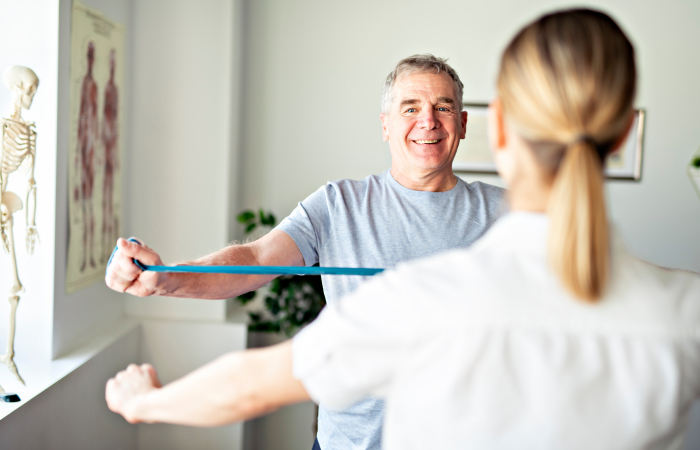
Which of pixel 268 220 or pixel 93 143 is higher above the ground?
pixel 93 143

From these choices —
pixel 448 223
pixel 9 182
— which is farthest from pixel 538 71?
pixel 9 182

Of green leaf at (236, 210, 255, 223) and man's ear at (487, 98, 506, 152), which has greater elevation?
man's ear at (487, 98, 506, 152)

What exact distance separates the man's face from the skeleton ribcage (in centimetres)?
131

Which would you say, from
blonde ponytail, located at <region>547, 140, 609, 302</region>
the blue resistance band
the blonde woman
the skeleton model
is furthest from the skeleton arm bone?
blonde ponytail, located at <region>547, 140, 609, 302</region>

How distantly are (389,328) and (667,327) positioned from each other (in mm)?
341

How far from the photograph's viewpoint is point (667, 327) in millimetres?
667

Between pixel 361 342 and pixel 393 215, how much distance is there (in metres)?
1.03

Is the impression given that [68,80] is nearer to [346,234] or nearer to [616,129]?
[346,234]

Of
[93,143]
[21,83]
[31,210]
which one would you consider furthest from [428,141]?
[93,143]

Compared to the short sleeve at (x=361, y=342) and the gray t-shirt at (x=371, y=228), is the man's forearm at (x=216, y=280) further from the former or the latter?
the short sleeve at (x=361, y=342)

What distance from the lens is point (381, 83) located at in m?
3.32

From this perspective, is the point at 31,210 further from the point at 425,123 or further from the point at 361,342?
the point at 361,342

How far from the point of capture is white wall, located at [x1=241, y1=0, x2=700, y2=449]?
10.7 feet

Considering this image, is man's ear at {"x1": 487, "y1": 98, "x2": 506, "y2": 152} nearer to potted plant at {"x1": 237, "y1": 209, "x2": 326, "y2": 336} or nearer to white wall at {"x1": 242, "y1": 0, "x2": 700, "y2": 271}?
potted plant at {"x1": 237, "y1": 209, "x2": 326, "y2": 336}
